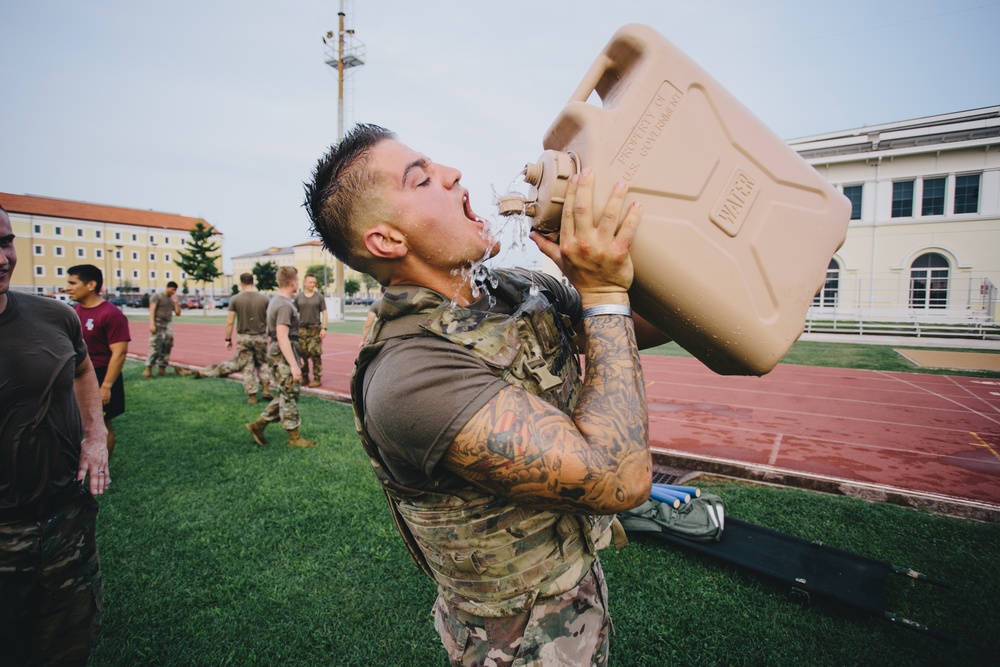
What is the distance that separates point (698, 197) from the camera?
1.28 meters

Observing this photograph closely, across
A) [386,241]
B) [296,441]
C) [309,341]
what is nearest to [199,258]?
[309,341]

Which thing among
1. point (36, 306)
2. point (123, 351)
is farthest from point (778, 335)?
point (123, 351)

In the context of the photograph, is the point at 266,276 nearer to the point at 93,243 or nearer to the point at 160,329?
the point at 93,243

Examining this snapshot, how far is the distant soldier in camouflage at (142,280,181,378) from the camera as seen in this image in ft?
32.8

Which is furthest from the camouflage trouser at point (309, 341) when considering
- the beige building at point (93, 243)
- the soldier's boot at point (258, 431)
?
the beige building at point (93, 243)

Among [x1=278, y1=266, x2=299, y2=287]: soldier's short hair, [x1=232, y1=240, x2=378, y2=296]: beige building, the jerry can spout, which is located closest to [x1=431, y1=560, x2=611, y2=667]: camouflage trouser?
the jerry can spout

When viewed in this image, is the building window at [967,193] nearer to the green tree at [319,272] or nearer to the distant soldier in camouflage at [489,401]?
the green tree at [319,272]

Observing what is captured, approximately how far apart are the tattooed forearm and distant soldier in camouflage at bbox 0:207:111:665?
214cm

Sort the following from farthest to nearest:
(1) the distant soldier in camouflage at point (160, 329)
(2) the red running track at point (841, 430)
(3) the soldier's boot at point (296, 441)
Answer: (1) the distant soldier in camouflage at point (160, 329) < (3) the soldier's boot at point (296, 441) < (2) the red running track at point (841, 430)

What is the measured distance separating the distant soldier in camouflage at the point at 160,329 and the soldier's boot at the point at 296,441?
5.83 meters

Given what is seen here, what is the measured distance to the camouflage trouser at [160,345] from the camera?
1047 cm

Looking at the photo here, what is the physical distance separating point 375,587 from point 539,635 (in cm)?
222

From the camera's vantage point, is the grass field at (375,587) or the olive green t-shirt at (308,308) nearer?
the grass field at (375,587)

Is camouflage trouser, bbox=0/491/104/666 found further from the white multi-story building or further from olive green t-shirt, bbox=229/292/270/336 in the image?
the white multi-story building
